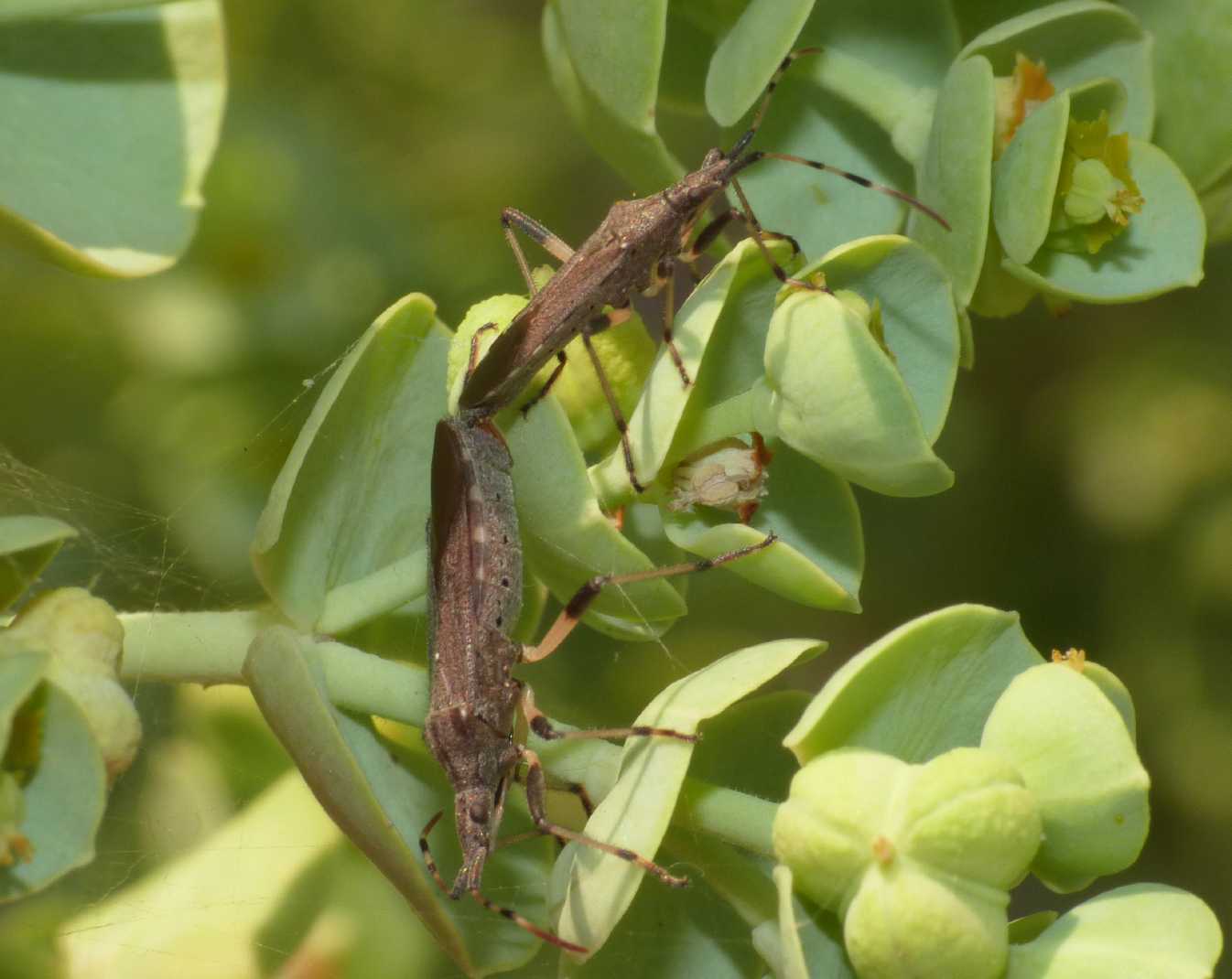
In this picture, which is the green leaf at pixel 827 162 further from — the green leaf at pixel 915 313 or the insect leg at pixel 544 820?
the insect leg at pixel 544 820

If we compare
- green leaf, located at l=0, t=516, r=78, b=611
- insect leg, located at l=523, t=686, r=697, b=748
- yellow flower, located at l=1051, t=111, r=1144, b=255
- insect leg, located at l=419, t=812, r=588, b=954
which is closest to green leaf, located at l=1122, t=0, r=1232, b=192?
yellow flower, located at l=1051, t=111, r=1144, b=255

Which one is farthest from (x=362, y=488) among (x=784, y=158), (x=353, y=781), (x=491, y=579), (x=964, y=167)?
(x=964, y=167)

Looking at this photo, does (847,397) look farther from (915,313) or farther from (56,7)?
(56,7)

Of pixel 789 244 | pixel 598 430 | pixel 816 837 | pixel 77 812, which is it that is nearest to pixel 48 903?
pixel 77 812

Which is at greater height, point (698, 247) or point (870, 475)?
point (870, 475)

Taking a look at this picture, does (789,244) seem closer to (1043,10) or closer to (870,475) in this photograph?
(870,475)

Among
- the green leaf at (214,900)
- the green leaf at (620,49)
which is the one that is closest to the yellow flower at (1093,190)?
the green leaf at (620,49)

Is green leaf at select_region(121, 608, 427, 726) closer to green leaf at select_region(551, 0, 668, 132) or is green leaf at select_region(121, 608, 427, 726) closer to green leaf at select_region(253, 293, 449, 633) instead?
green leaf at select_region(253, 293, 449, 633)
